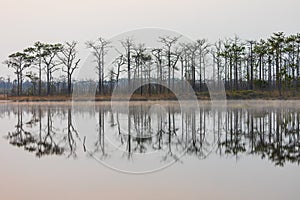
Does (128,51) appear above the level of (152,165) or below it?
above

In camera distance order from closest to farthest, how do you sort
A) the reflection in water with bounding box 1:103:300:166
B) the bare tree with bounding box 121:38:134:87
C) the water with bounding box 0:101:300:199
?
the water with bounding box 0:101:300:199, the reflection in water with bounding box 1:103:300:166, the bare tree with bounding box 121:38:134:87

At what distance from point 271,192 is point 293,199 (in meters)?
0.35

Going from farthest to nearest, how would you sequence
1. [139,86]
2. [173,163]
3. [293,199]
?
[139,86] < [173,163] < [293,199]

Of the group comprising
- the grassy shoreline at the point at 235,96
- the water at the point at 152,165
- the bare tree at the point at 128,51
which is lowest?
the water at the point at 152,165

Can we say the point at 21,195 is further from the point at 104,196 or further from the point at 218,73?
the point at 218,73

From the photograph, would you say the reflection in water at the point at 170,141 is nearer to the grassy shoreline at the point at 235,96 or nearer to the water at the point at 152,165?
the water at the point at 152,165

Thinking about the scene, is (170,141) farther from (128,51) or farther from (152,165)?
(128,51)

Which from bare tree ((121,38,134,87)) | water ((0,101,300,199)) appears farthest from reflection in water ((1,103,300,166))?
bare tree ((121,38,134,87))

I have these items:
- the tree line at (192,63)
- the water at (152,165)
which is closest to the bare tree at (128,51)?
the tree line at (192,63)

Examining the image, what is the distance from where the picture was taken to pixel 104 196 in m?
5.44

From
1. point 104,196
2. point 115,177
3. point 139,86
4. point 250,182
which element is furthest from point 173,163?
point 139,86

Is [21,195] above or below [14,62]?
below

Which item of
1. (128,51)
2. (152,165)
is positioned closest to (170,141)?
(152,165)

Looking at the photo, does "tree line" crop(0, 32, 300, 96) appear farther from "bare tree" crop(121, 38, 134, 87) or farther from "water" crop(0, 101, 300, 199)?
"water" crop(0, 101, 300, 199)
